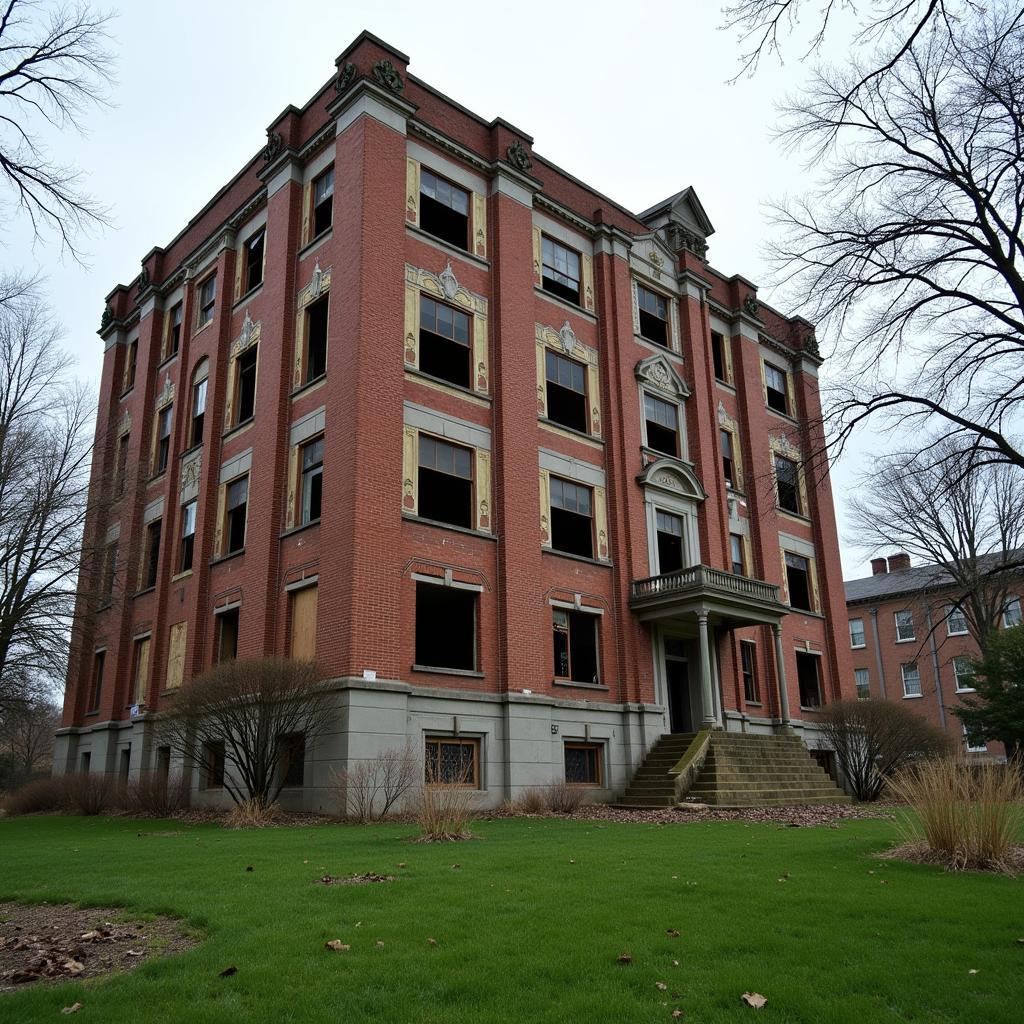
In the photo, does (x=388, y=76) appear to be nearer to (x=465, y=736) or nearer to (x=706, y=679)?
(x=465, y=736)

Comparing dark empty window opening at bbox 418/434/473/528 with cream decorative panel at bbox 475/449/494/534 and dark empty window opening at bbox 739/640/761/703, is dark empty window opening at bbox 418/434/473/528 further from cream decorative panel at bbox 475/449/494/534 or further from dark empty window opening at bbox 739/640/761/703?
dark empty window opening at bbox 739/640/761/703

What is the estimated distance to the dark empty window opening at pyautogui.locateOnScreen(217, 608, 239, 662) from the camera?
24.2 metres

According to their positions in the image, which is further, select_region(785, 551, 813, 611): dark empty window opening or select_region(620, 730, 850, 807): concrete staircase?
select_region(785, 551, 813, 611): dark empty window opening

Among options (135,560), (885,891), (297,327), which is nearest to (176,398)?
(135,560)

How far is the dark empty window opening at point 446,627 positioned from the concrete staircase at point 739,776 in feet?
19.1

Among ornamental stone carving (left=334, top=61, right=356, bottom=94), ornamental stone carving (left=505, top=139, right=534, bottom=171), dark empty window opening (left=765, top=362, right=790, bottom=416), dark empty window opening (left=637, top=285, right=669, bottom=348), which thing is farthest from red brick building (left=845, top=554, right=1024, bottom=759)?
ornamental stone carving (left=334, top=61, right=356, bottom=94)

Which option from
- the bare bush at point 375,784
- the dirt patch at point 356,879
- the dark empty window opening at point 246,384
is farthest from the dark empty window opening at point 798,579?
the dirt patch at point 356,879

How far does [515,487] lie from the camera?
23.5 meters

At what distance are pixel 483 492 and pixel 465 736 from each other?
250 inches

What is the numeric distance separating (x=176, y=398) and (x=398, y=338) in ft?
37.7

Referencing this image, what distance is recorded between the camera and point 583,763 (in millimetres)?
23578

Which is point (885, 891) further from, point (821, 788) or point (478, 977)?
point (821, 788)

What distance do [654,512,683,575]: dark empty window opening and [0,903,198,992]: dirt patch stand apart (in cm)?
2209

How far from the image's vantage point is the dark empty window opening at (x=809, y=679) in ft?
109
